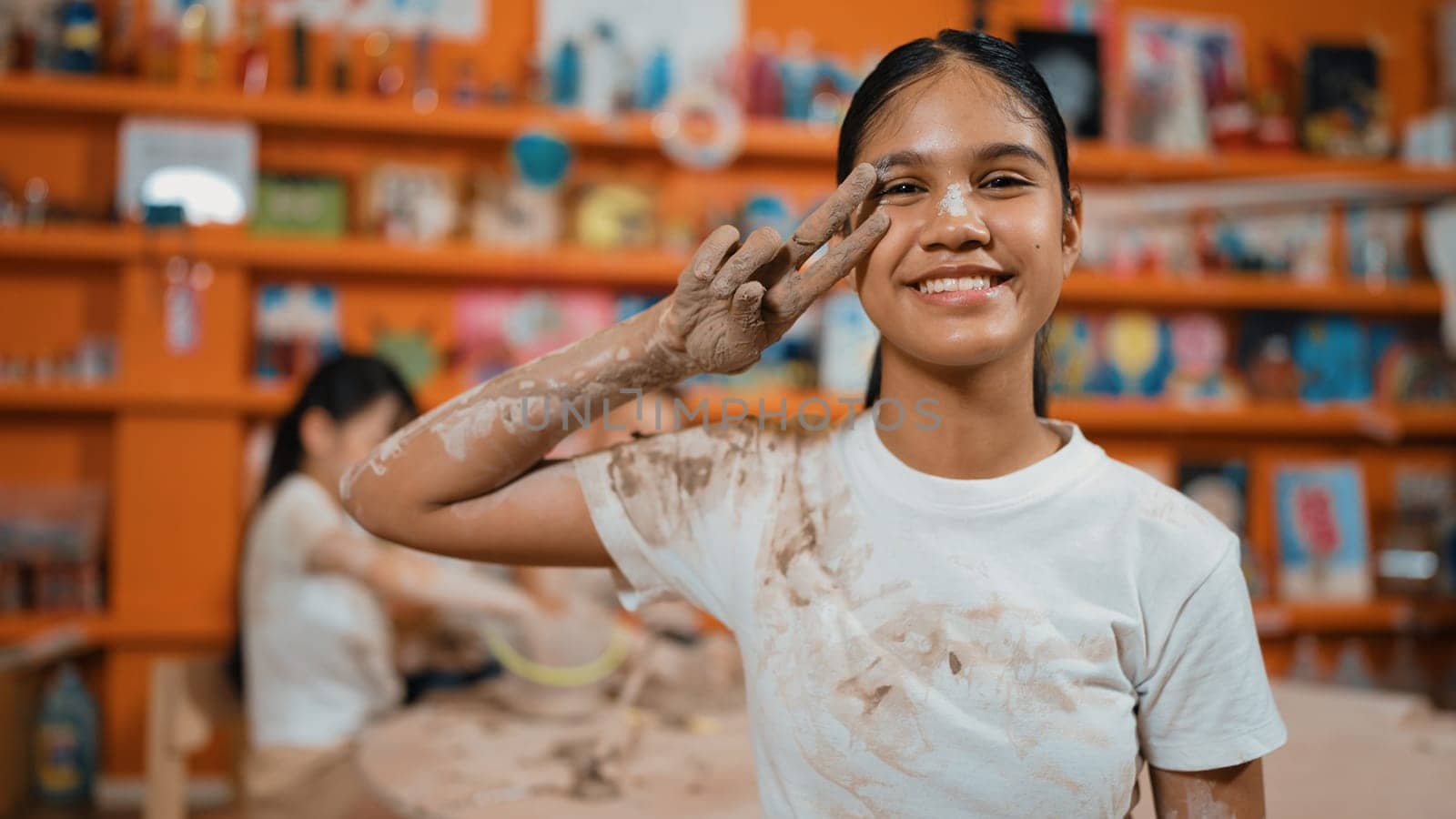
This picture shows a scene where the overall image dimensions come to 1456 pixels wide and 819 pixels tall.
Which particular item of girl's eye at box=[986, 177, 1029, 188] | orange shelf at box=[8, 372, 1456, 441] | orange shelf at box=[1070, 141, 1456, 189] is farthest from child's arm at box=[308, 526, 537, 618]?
orange shelf at box=[1070, 141, 1456, 189]

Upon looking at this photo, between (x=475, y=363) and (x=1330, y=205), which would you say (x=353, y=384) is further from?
(x=1330, y=205)

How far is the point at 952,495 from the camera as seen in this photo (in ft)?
2.91

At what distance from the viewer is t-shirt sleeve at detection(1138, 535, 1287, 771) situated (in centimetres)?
84

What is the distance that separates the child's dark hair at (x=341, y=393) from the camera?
2.33m

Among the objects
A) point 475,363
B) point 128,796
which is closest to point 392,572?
point 475,363

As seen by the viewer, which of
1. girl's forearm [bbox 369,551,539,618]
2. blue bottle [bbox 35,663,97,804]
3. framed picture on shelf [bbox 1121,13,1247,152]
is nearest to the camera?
girl's forearm [bbox 369,551,539,618]

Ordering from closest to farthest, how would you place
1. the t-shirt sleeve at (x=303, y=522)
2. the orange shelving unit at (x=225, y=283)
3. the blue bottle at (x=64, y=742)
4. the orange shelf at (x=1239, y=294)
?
the t-shirt sleeve at (x=303, y=522) → the blue bottle at (x=64, y=742) → the orange shelving unit at (x=225, y=283) → the orange shelf at (x=1239, y=294)

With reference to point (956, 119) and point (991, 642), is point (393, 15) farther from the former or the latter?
point (991, 642)

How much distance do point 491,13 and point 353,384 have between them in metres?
1.66

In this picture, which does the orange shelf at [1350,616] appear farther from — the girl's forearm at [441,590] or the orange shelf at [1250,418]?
the girl's forearm at [441,590]

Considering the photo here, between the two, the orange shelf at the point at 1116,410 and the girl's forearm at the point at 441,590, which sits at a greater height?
the orange shelf at the point at 1116,410

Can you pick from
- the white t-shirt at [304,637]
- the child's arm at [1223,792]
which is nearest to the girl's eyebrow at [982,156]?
the child's arm at [1223,792]

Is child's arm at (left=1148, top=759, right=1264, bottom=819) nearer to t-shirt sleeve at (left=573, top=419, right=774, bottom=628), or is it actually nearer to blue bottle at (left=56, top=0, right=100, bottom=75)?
t-shirt sleeve at (left=573, top=419, right=774, bottom=628)

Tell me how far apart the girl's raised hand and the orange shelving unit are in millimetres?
2197
